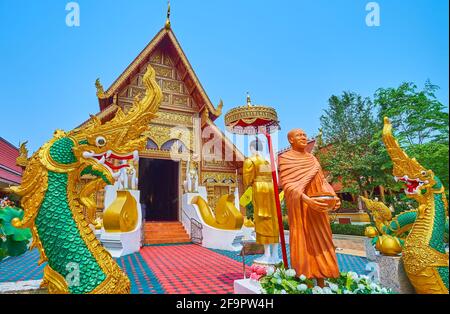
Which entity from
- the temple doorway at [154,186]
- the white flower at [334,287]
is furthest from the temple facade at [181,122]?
the white flower at [334,287]

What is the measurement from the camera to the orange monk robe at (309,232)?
2449 mm

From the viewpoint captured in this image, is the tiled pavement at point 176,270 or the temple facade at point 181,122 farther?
the temple facade at point 181,122

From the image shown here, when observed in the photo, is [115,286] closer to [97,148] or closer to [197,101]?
[97,148]

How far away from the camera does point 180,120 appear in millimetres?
11078

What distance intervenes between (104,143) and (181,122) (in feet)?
28.3

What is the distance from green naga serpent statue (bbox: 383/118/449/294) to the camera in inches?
108

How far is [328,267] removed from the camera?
8.02 ft

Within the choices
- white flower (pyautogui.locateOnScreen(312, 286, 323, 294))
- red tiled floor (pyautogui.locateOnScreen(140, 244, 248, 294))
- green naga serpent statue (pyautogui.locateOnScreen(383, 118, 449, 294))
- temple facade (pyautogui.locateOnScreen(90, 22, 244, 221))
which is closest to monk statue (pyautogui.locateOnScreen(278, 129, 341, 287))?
white flower (pyautogui.locateOnScreen(312, 286, 323, 294))

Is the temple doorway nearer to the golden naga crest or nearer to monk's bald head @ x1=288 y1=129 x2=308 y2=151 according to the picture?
monk's bald head @ x1=288 y1=129 x2=308 y2=151

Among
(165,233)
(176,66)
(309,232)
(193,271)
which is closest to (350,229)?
(165,233)

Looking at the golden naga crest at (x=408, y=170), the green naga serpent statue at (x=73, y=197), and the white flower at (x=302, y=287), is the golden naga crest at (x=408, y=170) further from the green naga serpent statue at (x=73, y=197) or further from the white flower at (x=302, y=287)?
the green naga serpent statue at (x=73, y=197)

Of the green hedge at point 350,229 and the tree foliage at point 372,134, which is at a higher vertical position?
the tree foliage at point 372,134
